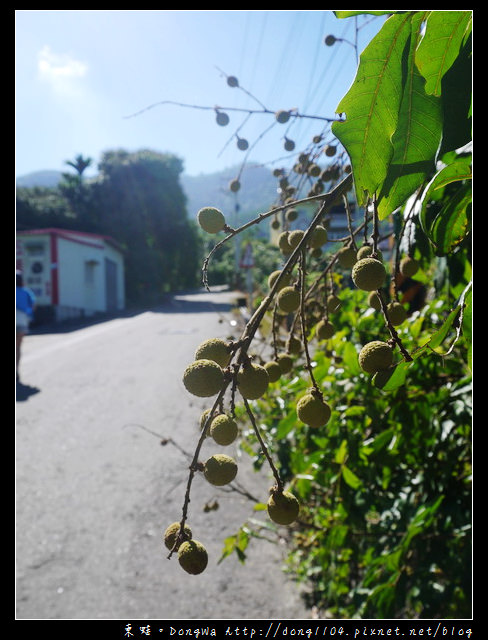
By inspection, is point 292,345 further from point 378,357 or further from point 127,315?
point 127,315

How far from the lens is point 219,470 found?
0.51m

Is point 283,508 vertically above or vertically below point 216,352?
below

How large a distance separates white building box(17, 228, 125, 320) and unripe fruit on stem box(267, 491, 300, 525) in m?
12.3

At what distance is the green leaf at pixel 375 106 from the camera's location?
0.44 m

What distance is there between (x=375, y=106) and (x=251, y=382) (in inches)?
11.1

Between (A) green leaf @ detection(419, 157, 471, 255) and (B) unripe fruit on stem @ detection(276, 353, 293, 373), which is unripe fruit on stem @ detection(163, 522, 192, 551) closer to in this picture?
(B) unripe fruit on stem @ detection(276, 353, 293, 373)

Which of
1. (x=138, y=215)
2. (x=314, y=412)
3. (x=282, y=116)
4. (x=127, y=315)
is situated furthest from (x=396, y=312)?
(x=138, y=215)

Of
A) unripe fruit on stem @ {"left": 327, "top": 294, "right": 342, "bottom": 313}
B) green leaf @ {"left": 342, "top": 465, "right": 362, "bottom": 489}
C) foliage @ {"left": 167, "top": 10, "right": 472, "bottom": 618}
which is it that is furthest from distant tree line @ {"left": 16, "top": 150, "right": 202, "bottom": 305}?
unripe fruit on stem @ {"left": 327, "top": 294, "right": 342, "bottom": 313}

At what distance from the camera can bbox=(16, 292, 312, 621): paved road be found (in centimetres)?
225

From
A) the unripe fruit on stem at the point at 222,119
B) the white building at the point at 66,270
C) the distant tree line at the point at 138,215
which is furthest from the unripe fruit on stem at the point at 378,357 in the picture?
the distant tree line at the point at 138,215

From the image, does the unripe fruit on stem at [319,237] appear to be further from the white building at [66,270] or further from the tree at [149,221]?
the tree at [149,221]
